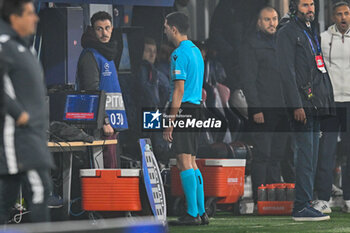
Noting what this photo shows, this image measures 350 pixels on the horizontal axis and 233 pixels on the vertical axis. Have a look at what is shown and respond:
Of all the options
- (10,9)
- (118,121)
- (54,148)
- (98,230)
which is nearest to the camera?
(98,230)

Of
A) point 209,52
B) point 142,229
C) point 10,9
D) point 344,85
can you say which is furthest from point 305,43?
point 142,229

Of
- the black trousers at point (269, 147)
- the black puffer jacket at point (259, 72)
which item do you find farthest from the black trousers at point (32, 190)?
the black puffer jacket at point (259, 72)

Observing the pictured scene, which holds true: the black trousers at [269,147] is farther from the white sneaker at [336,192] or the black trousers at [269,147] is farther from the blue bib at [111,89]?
the blue bib at [111,89]

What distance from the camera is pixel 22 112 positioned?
5121 millimetres

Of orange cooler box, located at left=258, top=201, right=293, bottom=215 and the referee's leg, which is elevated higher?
the referee's leg

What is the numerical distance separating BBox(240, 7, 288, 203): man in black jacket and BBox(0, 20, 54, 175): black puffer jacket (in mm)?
4994

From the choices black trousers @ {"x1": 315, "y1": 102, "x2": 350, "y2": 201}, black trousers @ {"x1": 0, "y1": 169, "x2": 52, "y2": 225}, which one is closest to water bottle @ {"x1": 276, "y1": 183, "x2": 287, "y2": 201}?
black trousers @ {"x1": 315, "y1": 102, "x2": 350, "y2": 201}

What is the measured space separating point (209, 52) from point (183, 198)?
218cm

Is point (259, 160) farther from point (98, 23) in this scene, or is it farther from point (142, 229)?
point (142, 229)

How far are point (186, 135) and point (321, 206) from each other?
1688mm

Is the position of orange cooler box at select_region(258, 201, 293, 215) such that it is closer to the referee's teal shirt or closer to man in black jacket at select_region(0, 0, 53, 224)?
the referee's teal shirt

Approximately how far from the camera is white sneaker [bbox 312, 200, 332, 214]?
925 centimetres

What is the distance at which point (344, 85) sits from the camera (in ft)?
31.9

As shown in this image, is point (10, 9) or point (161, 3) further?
point (161, 3)
